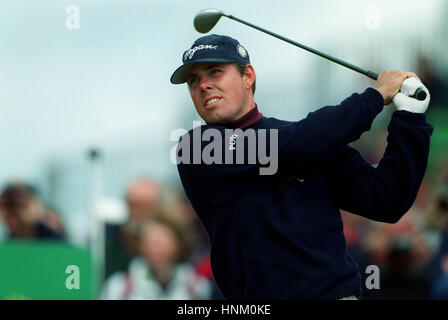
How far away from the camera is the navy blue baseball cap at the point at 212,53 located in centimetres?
385

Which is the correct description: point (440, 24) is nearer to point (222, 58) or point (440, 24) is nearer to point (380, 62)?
point (380, 62)

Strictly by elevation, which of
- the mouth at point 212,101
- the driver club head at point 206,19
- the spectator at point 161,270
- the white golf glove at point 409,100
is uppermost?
the driver club head at point 206,19

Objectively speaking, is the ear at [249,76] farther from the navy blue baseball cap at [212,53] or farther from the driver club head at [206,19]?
the driver club head at [206,19]

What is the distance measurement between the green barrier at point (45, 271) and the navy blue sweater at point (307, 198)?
11.0 ft

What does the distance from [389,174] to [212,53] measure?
954mm

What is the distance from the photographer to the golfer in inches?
140

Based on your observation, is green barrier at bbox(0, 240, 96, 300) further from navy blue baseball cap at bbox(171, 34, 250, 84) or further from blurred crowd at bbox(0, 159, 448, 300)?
navy blue baseball cap at bbox(171, 34, 250, 84)

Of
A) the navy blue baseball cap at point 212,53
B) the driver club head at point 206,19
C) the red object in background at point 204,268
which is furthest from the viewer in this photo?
the red object in background at point 204,268

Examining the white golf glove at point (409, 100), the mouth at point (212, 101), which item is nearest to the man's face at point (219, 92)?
the mouth at point (212, 101)

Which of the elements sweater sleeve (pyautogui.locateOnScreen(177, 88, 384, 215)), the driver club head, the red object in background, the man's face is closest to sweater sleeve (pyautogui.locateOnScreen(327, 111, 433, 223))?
sweater sleeve (pyautogui.locateOnScreen(177, 88, 384, 215))

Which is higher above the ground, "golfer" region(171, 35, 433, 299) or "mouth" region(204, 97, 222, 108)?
"mouth" region(204, 97, 222, 108)

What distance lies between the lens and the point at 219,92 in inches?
153

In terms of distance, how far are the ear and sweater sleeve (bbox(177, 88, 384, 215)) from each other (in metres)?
0.33
